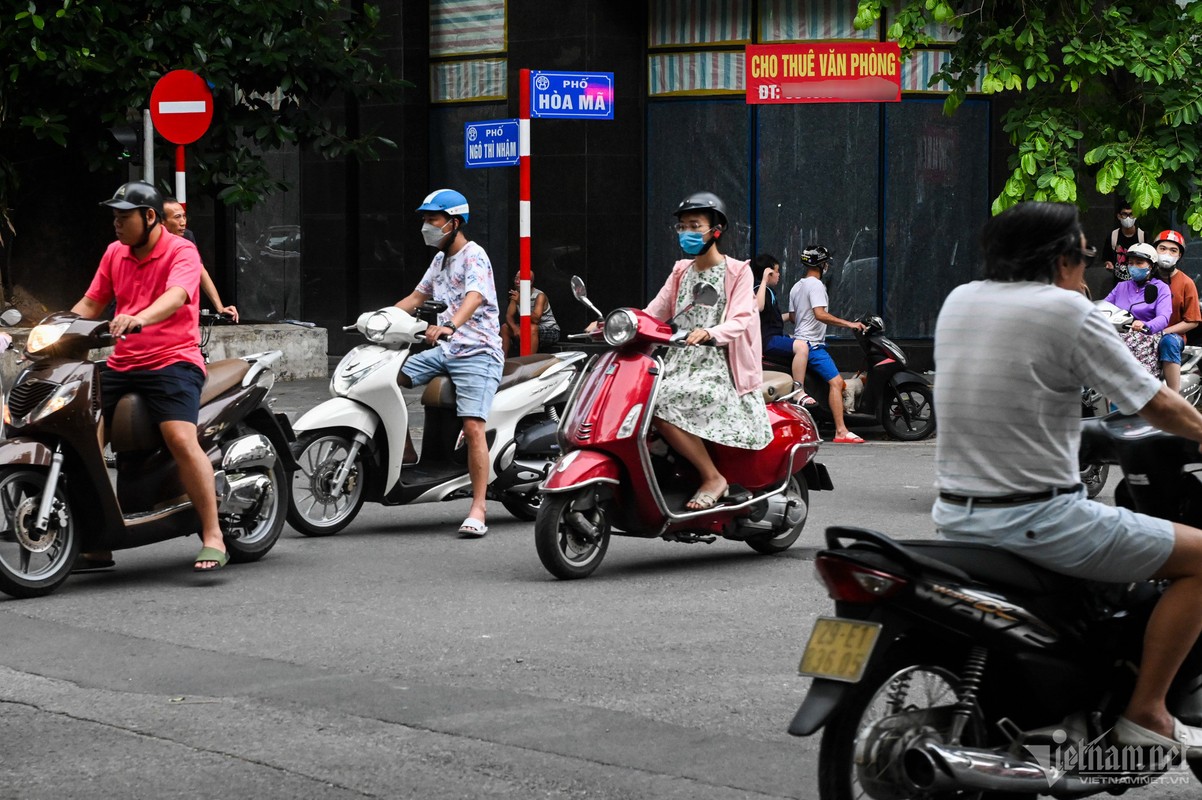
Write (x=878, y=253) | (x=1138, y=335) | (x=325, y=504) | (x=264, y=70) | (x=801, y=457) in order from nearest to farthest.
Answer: (x=801, y=457), (x=325, y=504), (x=1138, y=335), (x=264, y=70), (x=878, y=253)

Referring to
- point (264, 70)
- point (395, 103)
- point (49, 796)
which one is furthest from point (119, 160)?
point (49, 796)

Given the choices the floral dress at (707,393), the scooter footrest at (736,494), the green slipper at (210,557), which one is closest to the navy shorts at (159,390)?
the green slipper at (210,557)

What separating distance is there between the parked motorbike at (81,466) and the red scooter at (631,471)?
1.62 m

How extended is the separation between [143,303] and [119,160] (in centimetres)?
1018

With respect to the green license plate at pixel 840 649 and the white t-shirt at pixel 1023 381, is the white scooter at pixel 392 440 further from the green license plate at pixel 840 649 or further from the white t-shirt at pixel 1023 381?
Result: the green license plate at pixel 840 649

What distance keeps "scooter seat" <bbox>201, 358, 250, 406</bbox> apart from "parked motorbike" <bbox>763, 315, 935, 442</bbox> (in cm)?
682

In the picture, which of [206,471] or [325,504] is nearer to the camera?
[206,471]

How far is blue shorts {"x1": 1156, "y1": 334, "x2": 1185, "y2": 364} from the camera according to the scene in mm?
11820

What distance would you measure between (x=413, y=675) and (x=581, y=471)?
1957 millimetres

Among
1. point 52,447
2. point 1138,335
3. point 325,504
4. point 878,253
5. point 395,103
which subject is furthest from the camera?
point 395,103

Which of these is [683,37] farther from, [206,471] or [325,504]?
[206,471]

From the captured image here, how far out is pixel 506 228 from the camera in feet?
68.8

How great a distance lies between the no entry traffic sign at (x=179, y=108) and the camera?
1410 cm

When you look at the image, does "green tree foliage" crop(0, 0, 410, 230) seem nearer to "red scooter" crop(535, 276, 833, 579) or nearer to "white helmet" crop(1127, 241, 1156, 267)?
"white helmet" crop(1127, 241, 1156, 267)
